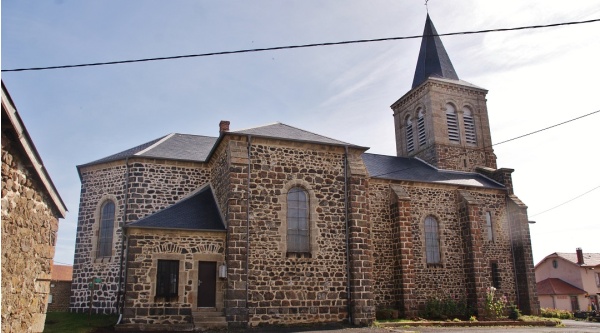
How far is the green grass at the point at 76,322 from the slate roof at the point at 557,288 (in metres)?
35.4

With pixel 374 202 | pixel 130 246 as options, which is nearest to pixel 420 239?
pixel 374 202

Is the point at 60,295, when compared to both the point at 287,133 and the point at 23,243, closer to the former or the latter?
the point at 287,133

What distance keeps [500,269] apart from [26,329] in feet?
73.1

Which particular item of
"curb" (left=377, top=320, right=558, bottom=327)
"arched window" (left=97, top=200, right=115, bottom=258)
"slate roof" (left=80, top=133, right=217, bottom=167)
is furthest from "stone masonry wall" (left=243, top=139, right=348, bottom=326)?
"arched window" (left=97, top=200, right=115, bottom=258)

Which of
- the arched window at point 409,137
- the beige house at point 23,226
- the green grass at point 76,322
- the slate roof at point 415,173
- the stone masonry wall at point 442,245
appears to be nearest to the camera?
the beige house at point 23,226

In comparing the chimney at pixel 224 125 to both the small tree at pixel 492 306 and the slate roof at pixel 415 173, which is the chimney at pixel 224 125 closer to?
the slate roof at pixel 415 173

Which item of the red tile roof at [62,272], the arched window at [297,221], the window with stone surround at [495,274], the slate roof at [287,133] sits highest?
the slate roof at [287,133]

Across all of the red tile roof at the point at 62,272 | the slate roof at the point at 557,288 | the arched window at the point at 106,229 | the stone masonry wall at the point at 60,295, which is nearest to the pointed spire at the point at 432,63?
the arched window at the point at 106,229

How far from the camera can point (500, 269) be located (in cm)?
2378

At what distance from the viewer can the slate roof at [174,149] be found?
19.8m

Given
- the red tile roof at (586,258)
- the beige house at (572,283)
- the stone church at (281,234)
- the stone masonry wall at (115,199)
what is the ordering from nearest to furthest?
the stone church at (281,234) < the stone masonry wall at (115,199) < the beige house at (572,283) < the red tile roof at (586,258)

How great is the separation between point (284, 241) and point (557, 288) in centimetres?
3433

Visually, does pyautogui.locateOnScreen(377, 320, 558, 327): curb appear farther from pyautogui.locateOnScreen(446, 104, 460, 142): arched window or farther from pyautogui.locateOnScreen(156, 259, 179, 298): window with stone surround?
pyautogui.locateOnScreen(446, 104, 460, 142): arched window

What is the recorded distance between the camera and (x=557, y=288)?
134 feet
